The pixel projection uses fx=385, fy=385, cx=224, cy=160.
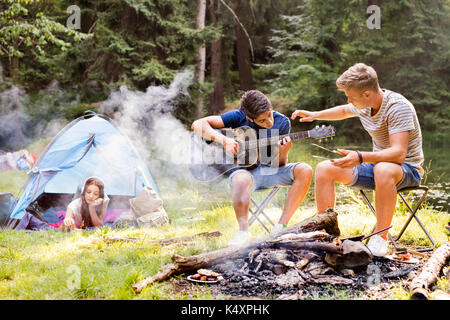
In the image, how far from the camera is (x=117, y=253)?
2750 millimetres

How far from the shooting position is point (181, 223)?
3902 mm

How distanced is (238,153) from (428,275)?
1507 mm

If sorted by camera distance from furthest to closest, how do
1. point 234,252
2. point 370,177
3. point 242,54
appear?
point 242,54 < point 370,177 < point 234,252

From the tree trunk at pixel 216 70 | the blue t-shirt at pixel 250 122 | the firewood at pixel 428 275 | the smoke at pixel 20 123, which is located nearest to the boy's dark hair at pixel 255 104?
the blue t-shirt at pixel 250 122

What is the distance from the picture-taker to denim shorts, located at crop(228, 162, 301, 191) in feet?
9.31

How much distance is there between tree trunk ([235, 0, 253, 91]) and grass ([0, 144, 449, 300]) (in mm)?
7284

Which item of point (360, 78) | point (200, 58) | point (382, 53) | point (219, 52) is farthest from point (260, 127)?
point (382, 53)

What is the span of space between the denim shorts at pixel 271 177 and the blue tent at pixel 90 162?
1.72 metres

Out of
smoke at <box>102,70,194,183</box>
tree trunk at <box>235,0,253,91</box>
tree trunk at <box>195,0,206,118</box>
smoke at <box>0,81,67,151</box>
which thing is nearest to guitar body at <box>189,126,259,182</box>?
smoke at <box>102,70,194,183</box>

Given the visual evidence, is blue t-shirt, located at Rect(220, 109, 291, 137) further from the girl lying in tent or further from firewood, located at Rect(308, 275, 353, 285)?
the girl lying in tent

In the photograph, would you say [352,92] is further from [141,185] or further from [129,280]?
[141,185]

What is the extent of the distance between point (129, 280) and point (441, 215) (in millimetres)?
3163

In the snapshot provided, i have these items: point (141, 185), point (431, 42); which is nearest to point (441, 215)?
point (141, 185)

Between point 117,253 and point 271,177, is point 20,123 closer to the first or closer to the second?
point 117,253
